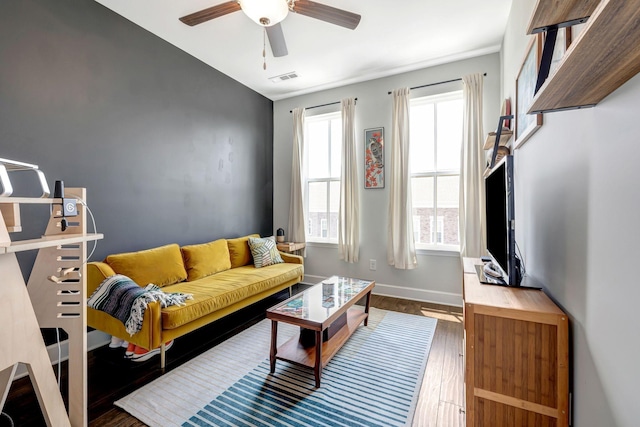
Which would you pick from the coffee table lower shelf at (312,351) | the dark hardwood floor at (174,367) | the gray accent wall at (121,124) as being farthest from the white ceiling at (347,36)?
the dark hardwood floor at (174,367)

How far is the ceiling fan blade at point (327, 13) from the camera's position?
79.4 inches

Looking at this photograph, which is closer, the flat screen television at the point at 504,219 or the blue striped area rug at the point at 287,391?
the flat screen television at the point at 504,219

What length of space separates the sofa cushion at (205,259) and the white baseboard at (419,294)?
2.05 metres

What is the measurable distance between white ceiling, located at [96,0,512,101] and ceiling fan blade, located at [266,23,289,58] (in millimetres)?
369

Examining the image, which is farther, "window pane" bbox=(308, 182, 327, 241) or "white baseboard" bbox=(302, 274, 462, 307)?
"window pane" bbox=(308, 182, 327, 241)

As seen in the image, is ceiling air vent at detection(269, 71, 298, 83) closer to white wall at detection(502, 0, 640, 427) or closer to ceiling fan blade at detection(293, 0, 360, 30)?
ceiling fan blade at detection(293, 0, 360, 30)

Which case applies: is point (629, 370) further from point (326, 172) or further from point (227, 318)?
point (326, 172)

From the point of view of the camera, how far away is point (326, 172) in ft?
14.2

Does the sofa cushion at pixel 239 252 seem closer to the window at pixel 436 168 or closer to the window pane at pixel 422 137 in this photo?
the window at pixel 436 168

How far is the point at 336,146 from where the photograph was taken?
4.25 m

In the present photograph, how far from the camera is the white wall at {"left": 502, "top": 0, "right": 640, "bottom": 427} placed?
80 centimetres

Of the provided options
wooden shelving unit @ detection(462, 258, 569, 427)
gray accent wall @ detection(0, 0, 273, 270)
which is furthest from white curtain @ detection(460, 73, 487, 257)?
gray accent wall @ detection(0, 0, 273, 270)

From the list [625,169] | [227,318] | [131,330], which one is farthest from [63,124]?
[625,169]

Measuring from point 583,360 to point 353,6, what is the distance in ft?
9.44
